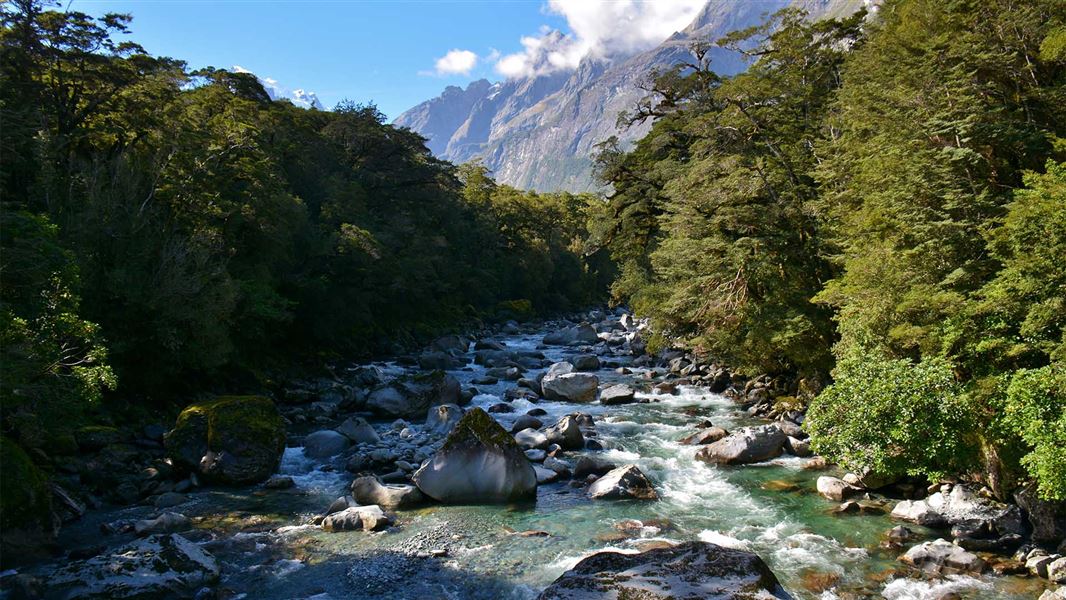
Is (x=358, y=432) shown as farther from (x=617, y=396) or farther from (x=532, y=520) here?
(x=617, y=396)

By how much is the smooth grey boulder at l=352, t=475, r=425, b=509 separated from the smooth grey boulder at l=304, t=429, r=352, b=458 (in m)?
3.92

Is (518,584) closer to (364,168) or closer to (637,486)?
(637,486)

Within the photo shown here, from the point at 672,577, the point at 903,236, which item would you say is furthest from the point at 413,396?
the point at 672,577

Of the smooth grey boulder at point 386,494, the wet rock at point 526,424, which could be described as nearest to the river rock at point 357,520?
the smooth grey boulder at point 386,494

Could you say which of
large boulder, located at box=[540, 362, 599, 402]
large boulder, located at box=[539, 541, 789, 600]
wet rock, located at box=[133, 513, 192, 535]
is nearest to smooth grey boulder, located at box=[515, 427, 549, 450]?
large boulder, located at box=[540, 362, 599, 402]

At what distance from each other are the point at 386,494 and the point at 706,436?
9.11 m

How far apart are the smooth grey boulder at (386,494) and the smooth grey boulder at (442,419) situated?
16.8 feet

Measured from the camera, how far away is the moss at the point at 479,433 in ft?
45.9

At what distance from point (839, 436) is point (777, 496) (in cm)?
227

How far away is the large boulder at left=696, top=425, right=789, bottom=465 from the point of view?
15945 millimetres

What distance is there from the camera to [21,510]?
10.4 m

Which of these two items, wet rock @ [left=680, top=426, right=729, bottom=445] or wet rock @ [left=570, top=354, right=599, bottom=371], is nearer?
wet rock @ [left=680, top=426, right=729, bottom=445]

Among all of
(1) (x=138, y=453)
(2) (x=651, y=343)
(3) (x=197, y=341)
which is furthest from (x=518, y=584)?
(2) (x=651, y=343)

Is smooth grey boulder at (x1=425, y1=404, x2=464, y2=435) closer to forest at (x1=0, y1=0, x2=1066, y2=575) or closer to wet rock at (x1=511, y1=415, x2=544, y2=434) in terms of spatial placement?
wet rock at (x1=511, y1=415, x2=544, y2=434)
